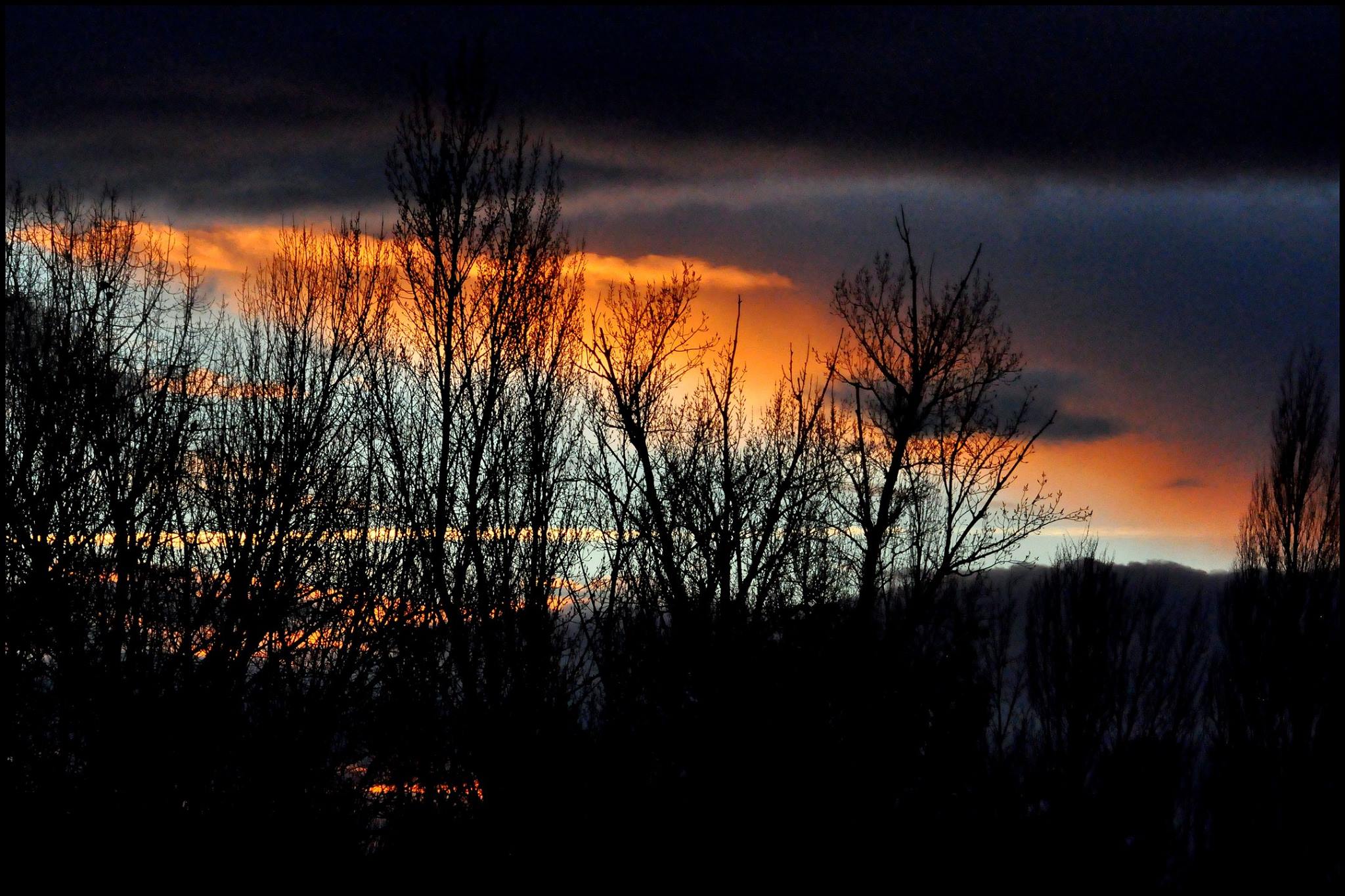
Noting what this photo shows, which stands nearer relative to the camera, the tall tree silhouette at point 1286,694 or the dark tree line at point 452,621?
the dark tree line at point 452,621

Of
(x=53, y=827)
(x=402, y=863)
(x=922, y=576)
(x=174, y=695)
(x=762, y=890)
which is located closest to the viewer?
(x=53, y=827)

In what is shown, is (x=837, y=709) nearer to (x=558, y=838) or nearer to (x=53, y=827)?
(x=558, y=838)

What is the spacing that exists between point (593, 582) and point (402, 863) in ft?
17.4

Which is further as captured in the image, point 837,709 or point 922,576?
point 922,576

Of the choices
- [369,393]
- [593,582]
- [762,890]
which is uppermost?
[369,393]

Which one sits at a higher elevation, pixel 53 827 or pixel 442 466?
pixel 442 466

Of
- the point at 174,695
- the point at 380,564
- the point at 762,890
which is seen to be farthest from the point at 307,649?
the point at 762,890

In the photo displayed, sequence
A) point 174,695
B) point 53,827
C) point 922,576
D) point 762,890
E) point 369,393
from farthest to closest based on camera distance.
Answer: point 922,576 < point 369,393 < point 762,890 < point 174,695 < point 53,827

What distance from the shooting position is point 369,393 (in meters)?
19.2

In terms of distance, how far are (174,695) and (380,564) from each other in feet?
13.2

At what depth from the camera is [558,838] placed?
17.3 m

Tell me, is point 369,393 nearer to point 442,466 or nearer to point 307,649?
point 442,466

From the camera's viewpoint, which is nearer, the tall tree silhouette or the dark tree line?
the dark tree line

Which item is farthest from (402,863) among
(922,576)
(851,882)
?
(922,576)
